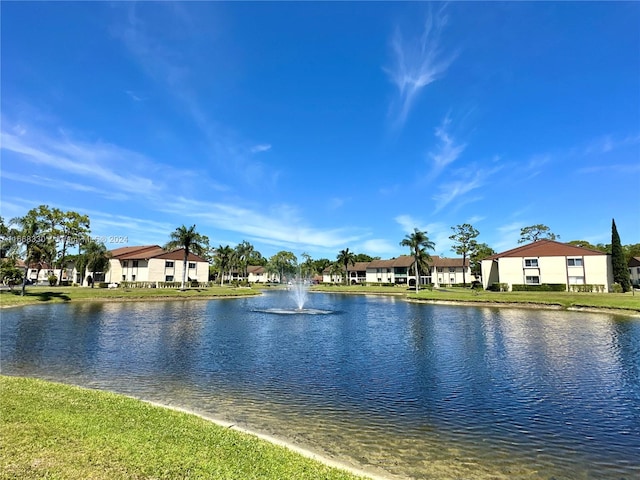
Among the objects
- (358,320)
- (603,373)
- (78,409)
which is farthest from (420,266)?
(78,409)

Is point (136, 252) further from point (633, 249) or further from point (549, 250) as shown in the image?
point (633, 249)

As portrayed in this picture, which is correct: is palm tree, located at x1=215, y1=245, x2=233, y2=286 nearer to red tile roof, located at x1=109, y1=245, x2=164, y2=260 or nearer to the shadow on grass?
red tile roof, located at x1=109, y1=245, x2=164, y2=260

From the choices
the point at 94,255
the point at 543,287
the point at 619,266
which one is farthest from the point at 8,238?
the point at 619,266

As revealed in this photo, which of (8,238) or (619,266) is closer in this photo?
(8,238)

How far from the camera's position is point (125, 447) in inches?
258

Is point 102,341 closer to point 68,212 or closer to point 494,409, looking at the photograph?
point 494,409

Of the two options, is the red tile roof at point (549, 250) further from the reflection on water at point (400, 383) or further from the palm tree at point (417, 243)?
the reflection on water at point (400, 383)

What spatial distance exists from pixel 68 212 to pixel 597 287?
10020cm

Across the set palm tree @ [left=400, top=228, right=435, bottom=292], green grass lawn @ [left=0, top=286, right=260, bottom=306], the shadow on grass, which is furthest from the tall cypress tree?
the shadow on grass

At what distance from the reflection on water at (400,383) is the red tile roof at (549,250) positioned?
43.5m

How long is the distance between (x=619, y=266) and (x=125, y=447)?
75.5 metres

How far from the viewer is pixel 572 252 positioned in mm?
65312

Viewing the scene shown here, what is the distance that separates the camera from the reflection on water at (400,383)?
8.65m

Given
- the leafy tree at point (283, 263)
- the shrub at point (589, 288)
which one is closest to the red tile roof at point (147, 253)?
the leafy tree at point (283, 263)
